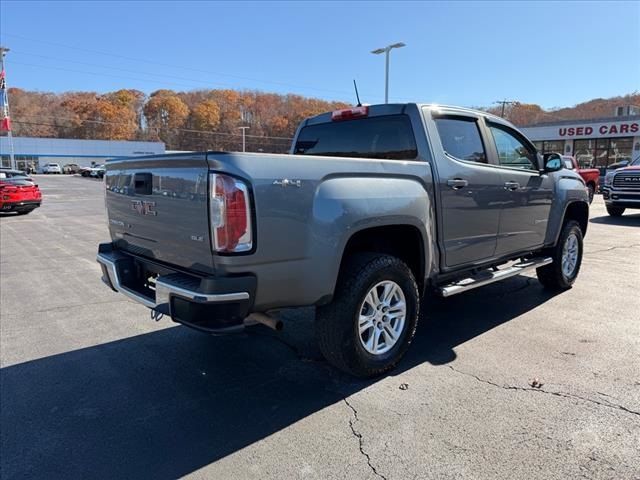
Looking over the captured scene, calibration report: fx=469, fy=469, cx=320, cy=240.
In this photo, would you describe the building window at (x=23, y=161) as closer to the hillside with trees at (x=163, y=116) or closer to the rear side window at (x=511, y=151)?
the hillside with trees at (x=163, y=116)

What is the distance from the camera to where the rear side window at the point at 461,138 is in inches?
163

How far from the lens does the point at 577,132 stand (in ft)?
117

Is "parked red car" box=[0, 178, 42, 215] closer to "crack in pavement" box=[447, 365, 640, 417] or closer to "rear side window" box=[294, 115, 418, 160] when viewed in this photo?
"rear side window" box=[294, 115, 418, 160]

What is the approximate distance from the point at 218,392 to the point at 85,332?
194 centimetres

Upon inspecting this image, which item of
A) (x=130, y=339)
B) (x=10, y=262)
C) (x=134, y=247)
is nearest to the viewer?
(x=134, y=247)

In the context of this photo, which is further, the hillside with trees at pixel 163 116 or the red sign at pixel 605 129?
the hillside with trees at pixel 163 116

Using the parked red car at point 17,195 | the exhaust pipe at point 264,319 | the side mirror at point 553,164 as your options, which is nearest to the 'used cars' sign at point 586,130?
the side mirror at point 553,164

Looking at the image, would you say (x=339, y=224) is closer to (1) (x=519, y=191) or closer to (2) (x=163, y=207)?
(2) (x=163, y=207)

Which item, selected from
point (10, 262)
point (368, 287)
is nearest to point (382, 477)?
point (368, 287)

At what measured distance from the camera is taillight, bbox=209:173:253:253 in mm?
2619

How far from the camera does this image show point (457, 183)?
3979 millimetres

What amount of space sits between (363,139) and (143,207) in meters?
2.12

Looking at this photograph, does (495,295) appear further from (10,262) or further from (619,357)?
(10,262)

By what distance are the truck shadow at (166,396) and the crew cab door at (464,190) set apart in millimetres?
854
